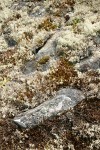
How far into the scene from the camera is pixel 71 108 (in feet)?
36.0

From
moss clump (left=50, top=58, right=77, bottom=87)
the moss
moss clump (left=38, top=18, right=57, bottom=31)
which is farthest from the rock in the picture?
moss clump (left=38, top=18, right=57, bottom=31)

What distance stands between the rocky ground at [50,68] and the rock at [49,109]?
15 centimetres

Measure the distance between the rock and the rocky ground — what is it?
146 millimetres

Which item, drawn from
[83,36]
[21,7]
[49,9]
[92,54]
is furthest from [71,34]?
[21,7]

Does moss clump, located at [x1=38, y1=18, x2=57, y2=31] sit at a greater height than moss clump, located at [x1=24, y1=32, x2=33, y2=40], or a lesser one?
greater

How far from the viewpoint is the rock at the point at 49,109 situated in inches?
422

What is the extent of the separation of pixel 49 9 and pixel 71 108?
7.96m

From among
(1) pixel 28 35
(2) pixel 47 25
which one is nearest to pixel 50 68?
(1) pixel 28 35

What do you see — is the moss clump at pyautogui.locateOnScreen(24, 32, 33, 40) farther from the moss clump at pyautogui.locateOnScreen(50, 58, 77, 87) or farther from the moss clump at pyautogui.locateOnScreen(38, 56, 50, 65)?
the moss clump at pyautogui.locateOnScreen(50, 58, 77, 87)

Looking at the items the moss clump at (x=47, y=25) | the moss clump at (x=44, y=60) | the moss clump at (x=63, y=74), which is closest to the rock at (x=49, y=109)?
the moss clump at (x=63, y=74)

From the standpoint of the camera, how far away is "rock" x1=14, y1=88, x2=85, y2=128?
10.7 meters

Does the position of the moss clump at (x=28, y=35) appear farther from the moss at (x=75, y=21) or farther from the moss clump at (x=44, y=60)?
the moss clump at (x=44, y=60)

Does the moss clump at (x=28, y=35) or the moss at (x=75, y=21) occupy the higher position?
the moss at (x=75, y=21)

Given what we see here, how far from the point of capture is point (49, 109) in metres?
10.9
